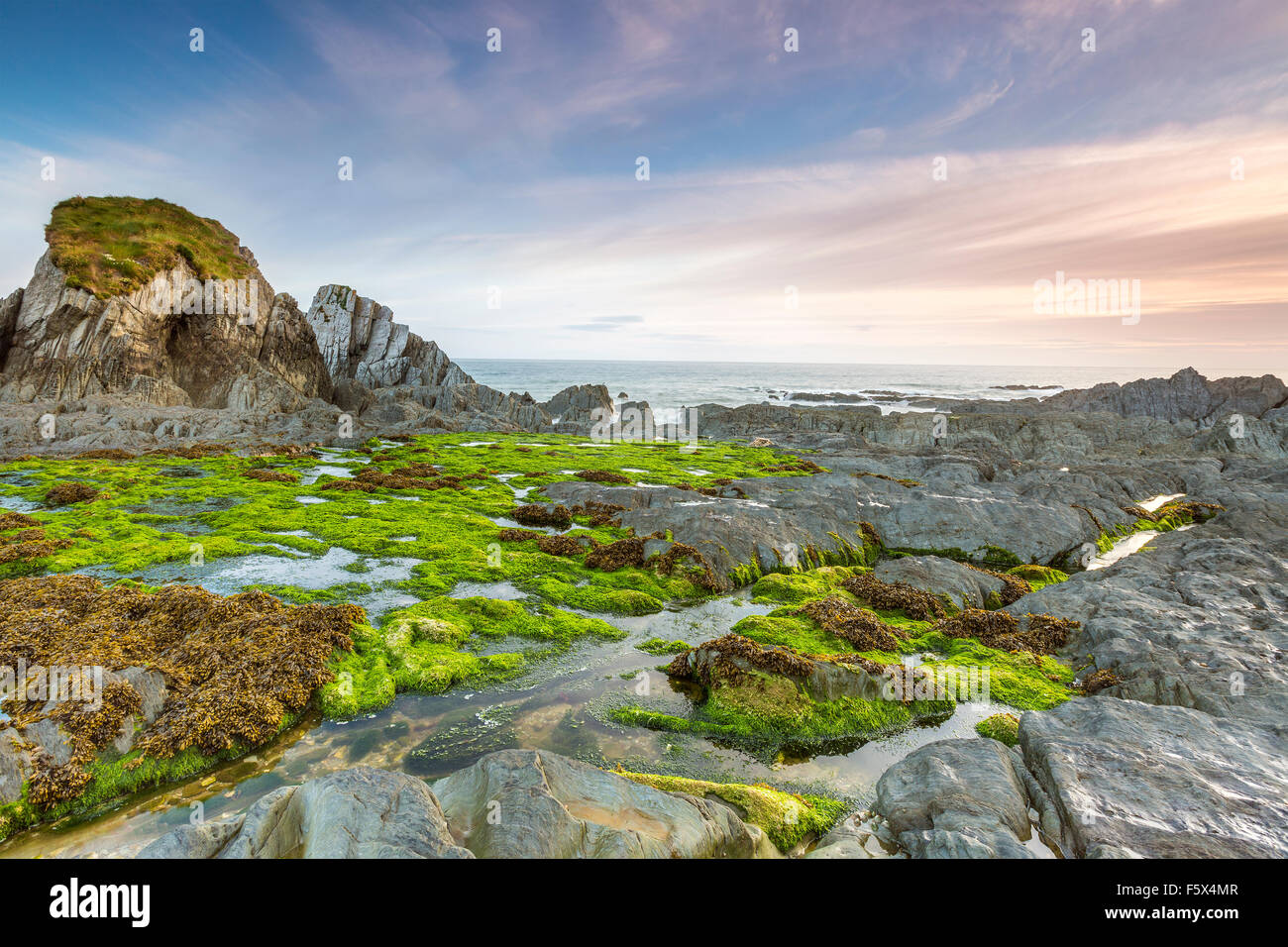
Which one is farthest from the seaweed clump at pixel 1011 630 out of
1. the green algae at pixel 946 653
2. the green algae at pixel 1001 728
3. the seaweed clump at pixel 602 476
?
the seaweed clump at pixel 602 476

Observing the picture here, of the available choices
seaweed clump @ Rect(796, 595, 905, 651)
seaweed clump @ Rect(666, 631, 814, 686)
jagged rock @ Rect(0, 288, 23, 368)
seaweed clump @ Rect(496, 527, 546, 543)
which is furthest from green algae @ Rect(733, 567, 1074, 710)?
jagged rock @ Rect(0, 288, 23, 368)

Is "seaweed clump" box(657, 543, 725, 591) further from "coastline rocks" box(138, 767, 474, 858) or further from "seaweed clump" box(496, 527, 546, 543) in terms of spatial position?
"coastline rocks" box(138, 767, 474, 858)

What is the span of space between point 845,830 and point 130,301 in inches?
2772

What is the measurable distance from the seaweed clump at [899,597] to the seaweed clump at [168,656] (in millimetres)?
13639

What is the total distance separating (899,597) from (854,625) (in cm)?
271

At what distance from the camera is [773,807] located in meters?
7.68

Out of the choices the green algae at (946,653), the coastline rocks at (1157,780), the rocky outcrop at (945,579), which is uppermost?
the rocky outcrop at (945,579)

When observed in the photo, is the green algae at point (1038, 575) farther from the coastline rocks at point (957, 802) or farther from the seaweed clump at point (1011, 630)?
the coastline rocks at point (957, 802)

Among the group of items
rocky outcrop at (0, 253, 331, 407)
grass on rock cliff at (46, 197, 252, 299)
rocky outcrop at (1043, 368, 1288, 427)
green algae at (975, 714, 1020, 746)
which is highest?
grass on rock cliff at (46, 197, 252, 299)

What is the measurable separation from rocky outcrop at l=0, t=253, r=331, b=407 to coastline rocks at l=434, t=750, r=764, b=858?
60378 millimetres

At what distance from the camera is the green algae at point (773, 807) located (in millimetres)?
7430

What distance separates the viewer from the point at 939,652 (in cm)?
1347

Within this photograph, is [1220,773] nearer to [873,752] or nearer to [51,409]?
[873,752]

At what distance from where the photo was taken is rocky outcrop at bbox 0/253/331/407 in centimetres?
4716
